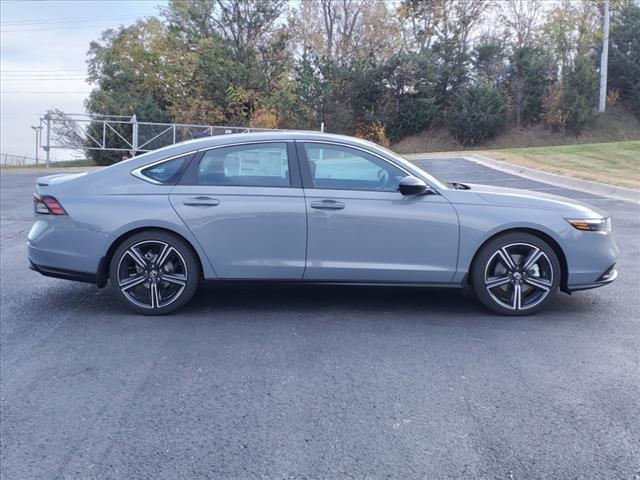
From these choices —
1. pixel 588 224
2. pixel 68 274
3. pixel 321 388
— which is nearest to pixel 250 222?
pixel 68 274

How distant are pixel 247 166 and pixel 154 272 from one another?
1174 mm

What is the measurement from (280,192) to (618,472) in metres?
3.27

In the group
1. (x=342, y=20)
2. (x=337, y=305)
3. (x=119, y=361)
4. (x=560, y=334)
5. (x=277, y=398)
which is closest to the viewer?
(x=277, y=398)

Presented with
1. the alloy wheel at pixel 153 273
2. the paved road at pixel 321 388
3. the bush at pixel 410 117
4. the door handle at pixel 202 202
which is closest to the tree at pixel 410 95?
the bush at pixel 410 117

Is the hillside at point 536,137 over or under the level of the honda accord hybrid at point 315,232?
over

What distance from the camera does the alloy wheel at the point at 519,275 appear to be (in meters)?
5.32

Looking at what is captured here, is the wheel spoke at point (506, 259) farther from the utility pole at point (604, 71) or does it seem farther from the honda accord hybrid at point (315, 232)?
the utility pole at point (604, 71)

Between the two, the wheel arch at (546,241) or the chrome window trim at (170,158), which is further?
the chrome window trim at (170,158)

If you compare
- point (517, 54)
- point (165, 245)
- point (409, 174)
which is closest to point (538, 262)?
point (409, 174)

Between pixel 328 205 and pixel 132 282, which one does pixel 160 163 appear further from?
pixel 328 205

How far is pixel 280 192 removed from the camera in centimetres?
536

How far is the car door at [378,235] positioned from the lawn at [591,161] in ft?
33.3

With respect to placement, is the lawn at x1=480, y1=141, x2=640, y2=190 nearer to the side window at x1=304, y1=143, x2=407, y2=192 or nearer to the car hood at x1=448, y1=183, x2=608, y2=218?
the car hood at x1=448, y1=183, x2=608, y2=218

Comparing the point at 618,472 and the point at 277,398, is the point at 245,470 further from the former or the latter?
the point at 618,472
